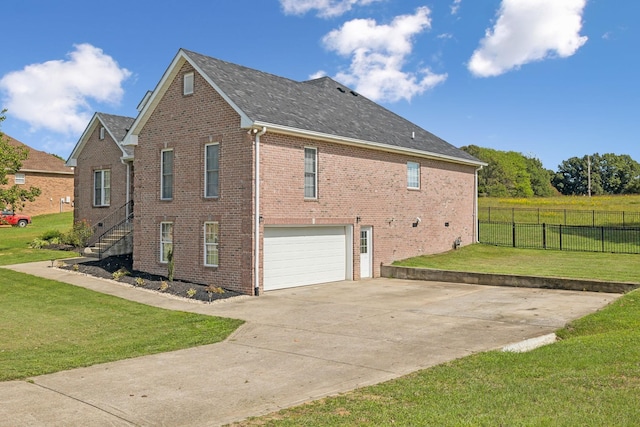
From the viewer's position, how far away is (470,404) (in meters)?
6.25

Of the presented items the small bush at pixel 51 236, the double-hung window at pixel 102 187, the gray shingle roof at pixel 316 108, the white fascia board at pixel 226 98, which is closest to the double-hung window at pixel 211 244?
the white fascia board at pixel 226 98

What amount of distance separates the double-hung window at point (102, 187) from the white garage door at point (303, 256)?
12.9m

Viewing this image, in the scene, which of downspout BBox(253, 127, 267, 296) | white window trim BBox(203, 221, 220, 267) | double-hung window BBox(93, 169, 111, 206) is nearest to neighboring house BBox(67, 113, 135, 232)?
double-hung window BBox(93, 169, 111, 206)

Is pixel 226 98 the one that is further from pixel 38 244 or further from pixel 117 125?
pixel 38 244

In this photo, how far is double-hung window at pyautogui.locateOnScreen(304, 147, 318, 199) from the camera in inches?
758

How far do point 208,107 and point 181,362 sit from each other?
11.2 m

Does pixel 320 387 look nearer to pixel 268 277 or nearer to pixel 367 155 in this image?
pixel 268 277

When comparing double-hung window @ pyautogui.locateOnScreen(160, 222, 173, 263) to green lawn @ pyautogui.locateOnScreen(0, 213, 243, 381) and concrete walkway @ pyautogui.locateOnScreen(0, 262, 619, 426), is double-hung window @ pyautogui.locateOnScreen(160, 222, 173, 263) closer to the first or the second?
concrete walkway @ pyautogui.locateOnScreen(0, 262, 619, 426)

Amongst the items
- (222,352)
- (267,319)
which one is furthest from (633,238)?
(222,352)

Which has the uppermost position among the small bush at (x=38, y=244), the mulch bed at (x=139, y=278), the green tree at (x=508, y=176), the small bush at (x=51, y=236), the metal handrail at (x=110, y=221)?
the green tree at (x=508, y=176)

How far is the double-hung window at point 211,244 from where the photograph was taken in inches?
728

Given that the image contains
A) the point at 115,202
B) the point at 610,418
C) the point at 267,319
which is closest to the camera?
the point at 610,418

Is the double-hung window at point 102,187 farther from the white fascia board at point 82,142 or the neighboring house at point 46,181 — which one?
the neighboring house at point 46,181

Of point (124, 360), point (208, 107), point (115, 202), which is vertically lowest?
point (124, 360)
